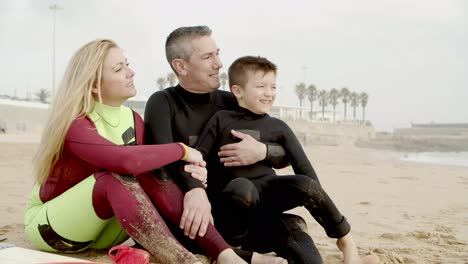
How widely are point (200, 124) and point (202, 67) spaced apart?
0.39 metres

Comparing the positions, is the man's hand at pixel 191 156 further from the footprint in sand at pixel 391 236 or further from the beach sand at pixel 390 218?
the footprint in sand at pixel 391 236

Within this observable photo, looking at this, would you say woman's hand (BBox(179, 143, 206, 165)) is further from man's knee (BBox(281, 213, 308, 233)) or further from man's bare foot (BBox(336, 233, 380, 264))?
man's bare foot (BBox(336, 233, 380, 264))

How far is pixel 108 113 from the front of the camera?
3260mm

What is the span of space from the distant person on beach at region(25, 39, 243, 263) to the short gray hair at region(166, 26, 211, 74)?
16.5 inches

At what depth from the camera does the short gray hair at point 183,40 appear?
11.6ft

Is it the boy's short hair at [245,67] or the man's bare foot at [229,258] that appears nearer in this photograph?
the man's bare foot at [229,258]

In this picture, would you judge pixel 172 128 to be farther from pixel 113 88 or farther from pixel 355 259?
pixel 355 259

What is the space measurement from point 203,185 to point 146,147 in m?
0.44

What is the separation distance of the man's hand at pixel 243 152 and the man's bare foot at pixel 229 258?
0.58 metres

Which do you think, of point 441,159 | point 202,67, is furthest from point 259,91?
point 441,159

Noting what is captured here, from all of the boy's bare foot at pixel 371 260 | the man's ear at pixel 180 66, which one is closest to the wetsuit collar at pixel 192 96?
the man's ear at pixel 180 66

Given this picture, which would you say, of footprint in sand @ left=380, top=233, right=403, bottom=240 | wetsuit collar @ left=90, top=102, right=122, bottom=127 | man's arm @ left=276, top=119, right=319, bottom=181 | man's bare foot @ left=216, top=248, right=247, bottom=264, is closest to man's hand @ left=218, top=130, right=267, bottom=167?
man's arm @ left=276, top=119, right=319, bottom=181

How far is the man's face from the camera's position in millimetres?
3475

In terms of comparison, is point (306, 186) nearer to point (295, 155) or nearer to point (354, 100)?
point (295, 155)
